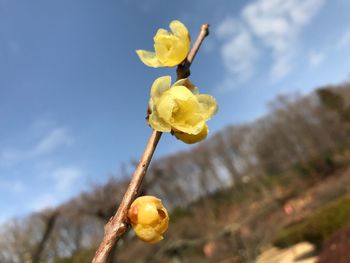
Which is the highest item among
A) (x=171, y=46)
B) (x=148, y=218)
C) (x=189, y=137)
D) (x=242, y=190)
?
(x=242, y=190)

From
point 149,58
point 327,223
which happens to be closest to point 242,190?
point 327,223

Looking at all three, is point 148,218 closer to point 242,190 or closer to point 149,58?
point 149,58

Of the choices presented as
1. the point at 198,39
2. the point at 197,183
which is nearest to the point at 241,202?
the point at 197,183

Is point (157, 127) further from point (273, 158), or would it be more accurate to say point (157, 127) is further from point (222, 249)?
point (273, 158)

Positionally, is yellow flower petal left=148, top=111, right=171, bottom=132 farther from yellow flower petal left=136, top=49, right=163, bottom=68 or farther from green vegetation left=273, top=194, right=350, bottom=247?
green vegetation left=273, top=194, right=350, bottom=247

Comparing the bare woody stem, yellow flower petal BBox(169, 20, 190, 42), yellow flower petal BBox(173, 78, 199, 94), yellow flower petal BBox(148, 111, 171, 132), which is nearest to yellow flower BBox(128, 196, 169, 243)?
the bare woody stem

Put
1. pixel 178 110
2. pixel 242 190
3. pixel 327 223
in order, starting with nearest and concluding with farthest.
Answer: pixel 178 110, pixel 327 223, pixel 242 190
